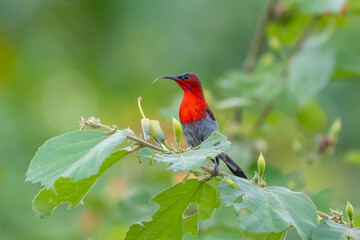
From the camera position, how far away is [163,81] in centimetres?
858

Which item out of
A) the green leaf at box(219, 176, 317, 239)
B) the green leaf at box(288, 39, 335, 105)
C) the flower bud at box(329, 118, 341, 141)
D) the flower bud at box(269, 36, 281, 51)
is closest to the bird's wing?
the green leaf at box(288, 39, 335, 105)

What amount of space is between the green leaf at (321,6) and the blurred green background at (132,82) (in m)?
0.28

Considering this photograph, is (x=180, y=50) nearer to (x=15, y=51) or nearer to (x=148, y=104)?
(x=148, y=104)

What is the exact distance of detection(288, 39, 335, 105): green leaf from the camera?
13.4 ft

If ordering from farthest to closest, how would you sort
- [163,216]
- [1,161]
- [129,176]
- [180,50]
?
[180,50] < [1,161] < [129,176] < [163,216]

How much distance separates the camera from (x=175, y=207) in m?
2.28

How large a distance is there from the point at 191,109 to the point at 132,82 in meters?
5.77

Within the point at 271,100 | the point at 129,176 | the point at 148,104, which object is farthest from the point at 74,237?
the point at 148,104

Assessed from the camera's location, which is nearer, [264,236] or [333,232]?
[333,232]

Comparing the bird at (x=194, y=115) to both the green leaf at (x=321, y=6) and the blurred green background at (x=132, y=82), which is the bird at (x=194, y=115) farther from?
the green leaf at (x=321, y=6)

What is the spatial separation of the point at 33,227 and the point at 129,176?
1155 mm

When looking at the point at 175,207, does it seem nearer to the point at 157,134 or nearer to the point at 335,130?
the point at 157,134

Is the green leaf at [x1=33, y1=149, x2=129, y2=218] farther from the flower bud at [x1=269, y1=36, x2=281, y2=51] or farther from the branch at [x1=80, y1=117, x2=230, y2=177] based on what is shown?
the flower bud at [x1=269, y1=36, x2=281, y2=51]

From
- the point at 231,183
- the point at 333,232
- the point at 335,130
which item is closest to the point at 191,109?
the point at 231,183
